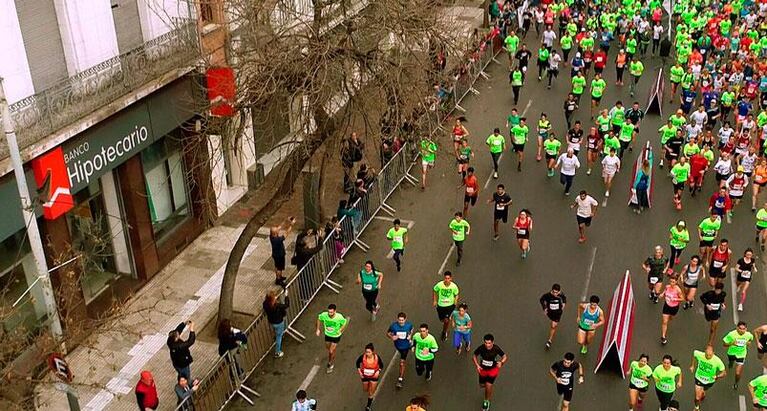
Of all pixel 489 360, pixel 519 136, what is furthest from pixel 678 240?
pixel 519 136

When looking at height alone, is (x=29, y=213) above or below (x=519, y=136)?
above

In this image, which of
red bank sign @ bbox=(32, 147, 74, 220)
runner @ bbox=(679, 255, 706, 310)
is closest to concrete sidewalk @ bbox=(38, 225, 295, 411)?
red bank sign @ bbox=(32, 147, 74, 220)

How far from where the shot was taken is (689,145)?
69.8ft

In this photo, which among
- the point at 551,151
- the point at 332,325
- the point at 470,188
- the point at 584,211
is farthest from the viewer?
the point at 551,151

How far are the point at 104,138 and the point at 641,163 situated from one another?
12.3 meters

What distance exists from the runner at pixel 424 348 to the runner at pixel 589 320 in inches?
111

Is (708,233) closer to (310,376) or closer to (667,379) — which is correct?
(667,379)

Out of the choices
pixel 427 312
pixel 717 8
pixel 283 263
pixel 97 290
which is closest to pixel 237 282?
pixel 283 263

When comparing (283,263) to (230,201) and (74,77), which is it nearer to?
(230,201)

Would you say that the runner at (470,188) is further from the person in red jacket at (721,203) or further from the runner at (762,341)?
the runner at (762,341)

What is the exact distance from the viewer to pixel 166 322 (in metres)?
17.1

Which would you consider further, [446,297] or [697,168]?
[697,168]

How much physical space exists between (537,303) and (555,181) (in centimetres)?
605

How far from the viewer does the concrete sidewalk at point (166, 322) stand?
1500 cm
